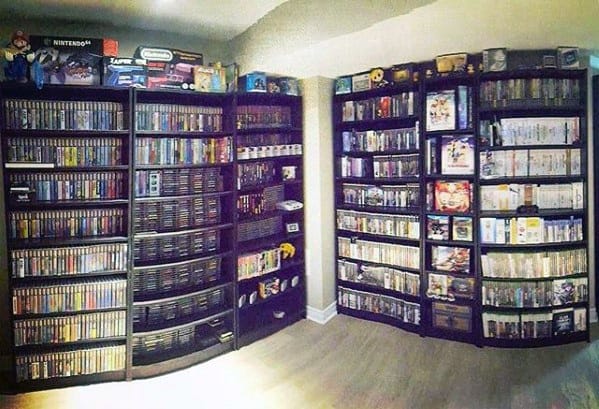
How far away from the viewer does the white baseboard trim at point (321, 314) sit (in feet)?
12.9

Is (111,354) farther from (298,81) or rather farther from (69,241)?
(298,81)

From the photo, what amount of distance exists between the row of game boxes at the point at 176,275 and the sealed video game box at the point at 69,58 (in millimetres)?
1314

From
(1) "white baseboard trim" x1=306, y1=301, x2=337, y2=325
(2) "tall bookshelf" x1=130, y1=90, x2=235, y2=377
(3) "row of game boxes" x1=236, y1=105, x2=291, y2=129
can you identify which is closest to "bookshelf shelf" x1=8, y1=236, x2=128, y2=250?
(2) "tall bookshelf" x1=130, y1=90, x2=235, y2=377

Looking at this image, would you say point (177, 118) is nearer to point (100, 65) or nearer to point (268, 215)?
point (100, 65)

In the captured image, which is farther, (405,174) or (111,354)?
(405,174)

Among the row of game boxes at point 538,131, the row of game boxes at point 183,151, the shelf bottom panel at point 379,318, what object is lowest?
the shelf bottom panel at point 379,318

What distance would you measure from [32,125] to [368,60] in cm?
234

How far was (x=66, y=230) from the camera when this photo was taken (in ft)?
9.61

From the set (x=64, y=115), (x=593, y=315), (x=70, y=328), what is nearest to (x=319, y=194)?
(x=64, y=115)

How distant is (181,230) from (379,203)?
1.69m

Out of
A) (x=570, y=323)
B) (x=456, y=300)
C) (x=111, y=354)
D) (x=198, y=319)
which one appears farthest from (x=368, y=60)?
→ (x=111, y=354)

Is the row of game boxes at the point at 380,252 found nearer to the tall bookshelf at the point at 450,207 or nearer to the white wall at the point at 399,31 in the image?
the tall bookshelf at the point at 450,207

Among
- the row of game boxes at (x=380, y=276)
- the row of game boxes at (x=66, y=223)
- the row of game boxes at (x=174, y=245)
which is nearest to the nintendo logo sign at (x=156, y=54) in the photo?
the row of game boxes at (x=66, y=223)

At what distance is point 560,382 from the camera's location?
2.86 meters
